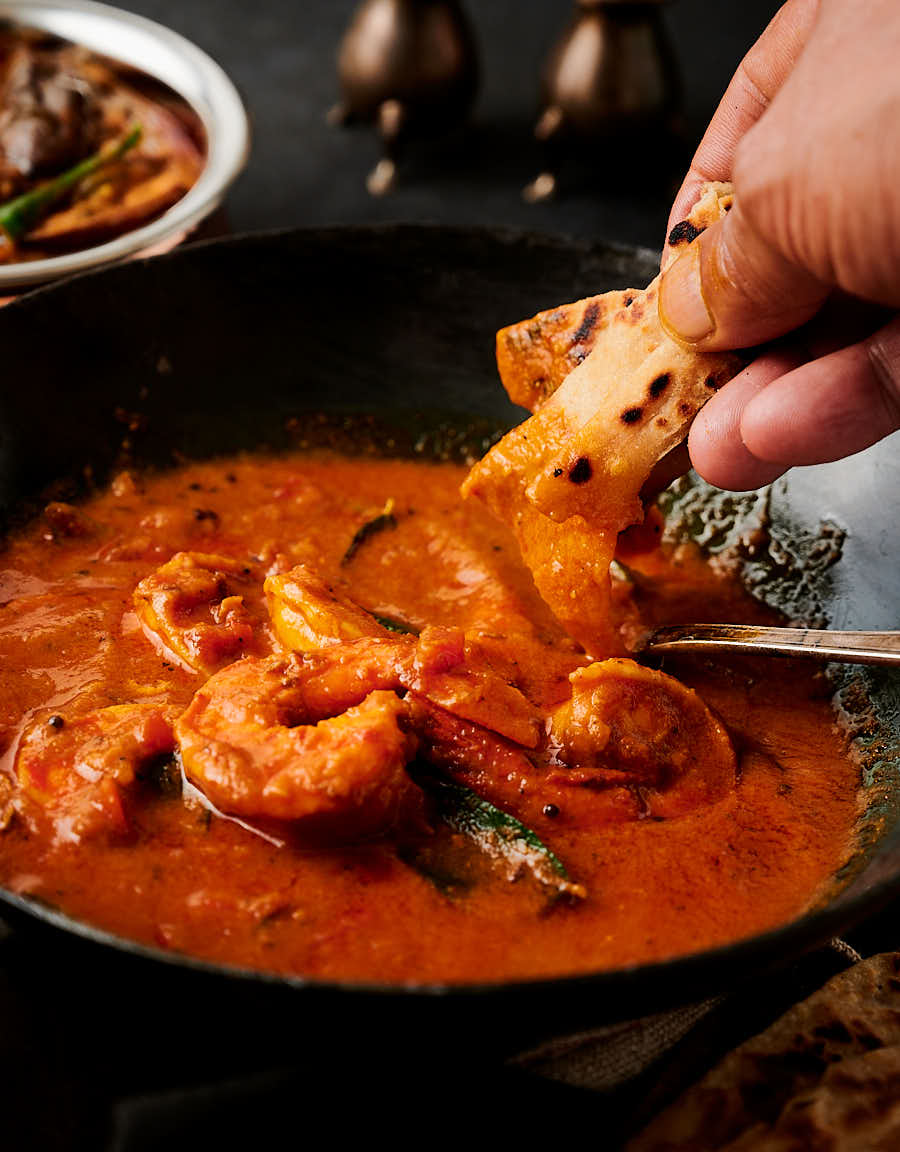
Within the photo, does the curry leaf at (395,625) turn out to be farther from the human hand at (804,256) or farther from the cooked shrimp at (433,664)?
the human hand at (804,256)

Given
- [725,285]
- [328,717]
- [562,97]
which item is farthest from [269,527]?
[562,97]

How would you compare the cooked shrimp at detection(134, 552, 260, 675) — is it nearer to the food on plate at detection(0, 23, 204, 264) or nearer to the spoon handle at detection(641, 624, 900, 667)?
the spoon handle at detection(641, 624, 900, 667)

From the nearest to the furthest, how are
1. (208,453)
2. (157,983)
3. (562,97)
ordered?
(157,983) < (208,453) < (562,97)

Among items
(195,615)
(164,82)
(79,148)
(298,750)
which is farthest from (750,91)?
(164,82)

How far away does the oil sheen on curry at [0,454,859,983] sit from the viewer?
88.0 inches

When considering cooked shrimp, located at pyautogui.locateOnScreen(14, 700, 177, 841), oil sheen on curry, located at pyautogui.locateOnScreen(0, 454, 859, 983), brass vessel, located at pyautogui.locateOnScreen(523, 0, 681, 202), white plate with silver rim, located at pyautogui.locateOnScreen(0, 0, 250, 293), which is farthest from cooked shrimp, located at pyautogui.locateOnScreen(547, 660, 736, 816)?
brass vessel, located at pyautogui.locateOnScreen(523, 0, 681, 202)

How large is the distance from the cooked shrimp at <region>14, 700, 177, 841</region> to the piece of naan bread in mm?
840

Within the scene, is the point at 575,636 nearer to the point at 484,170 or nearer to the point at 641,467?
the point at 641,467

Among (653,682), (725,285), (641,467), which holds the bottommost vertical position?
(653,682)

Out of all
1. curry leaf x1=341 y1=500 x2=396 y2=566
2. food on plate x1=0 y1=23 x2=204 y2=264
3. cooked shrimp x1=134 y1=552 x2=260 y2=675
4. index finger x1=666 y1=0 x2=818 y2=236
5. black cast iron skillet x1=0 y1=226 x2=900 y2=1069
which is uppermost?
index finger x1=666 y1=0 x2=818 y2=236

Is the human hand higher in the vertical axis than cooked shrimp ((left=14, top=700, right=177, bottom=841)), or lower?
higher

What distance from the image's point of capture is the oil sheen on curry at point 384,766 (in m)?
2.23

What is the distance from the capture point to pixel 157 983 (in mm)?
1921

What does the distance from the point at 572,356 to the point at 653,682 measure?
733mm
